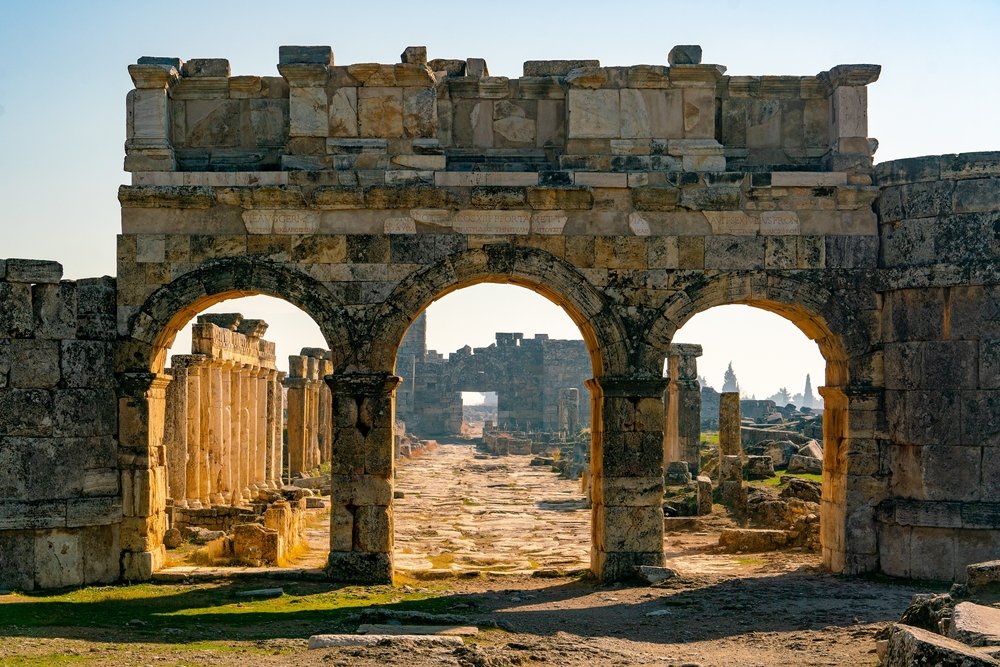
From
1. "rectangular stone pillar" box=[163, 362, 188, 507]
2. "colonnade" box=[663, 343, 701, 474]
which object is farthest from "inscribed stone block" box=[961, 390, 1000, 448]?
"colonnade" box=[663, 343, 701, 474]

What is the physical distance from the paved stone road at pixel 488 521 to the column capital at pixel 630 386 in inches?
101

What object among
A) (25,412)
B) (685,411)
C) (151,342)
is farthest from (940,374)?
(685,411)

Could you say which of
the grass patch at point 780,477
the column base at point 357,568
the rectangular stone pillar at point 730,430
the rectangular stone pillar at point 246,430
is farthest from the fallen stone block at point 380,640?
the rectangular stone pillar at point 730,430

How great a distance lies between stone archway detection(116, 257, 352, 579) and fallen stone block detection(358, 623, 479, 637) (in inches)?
143

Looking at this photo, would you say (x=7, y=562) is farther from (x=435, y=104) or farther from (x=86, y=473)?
(x=435, y=104)

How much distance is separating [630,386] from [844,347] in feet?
8.17

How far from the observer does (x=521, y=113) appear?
505 inches

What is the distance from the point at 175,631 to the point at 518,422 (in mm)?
44577

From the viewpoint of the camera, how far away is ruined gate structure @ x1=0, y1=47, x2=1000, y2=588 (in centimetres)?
1197

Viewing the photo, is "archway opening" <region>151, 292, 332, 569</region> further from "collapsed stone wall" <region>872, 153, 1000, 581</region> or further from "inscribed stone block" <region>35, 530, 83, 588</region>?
"collapsed stone wall" <region>872, 153, 1000, 581</region>

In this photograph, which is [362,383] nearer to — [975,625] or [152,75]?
[152,75]

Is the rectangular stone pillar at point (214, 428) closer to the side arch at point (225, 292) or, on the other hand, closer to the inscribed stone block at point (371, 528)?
the side arch at point (225, 292)

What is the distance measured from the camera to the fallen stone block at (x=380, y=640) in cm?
853

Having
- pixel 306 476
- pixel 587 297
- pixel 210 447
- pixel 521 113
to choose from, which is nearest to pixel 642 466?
pixel 587 297
